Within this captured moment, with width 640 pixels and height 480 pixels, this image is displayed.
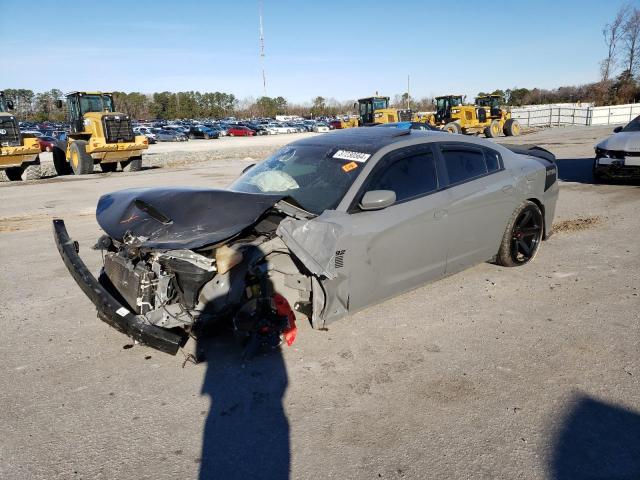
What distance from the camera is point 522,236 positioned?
17.6 ft

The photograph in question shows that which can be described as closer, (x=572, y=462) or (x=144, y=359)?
(x=572, y=462)

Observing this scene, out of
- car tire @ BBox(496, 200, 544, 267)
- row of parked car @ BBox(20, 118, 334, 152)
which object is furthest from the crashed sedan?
row of parked car @ BBox(20, 118, 334, 152)

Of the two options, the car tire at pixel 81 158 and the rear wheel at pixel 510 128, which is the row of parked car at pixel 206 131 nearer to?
the car tire at pixel 81 158

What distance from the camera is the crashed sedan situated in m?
3.49

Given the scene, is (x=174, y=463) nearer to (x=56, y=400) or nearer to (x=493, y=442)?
(x=56, y=400)

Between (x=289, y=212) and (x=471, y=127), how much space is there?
2771cm

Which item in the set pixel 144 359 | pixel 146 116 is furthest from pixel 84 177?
pixel 146 116

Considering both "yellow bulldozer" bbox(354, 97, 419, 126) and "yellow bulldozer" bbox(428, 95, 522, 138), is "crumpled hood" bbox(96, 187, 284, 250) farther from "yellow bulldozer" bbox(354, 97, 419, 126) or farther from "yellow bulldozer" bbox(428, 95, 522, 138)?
"yellow bulldozer" bbox(354, 97, 419, 126)

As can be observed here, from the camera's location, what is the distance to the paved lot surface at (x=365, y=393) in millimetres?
2578

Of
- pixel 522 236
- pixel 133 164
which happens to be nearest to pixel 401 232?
pixel 522 236

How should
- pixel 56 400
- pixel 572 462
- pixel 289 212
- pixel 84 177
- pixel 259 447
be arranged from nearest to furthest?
pixel 572 462 → pixel 259 447 → pixel 56 400 → pixel 289 212 → pixel 84 177

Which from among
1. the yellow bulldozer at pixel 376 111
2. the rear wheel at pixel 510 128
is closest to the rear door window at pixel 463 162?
the yellow bulldozer at pixel 376 111

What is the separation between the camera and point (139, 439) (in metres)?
2.79

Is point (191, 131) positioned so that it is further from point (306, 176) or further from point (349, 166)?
point (349, 166)
